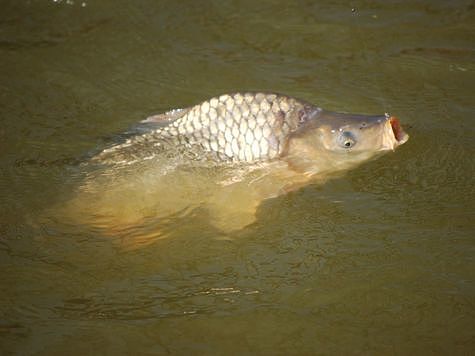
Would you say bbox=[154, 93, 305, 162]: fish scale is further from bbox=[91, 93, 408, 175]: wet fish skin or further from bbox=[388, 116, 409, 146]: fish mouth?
bbox=[388, 116, 409, 146]: fish mouth

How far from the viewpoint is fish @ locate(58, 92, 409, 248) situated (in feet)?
12.2

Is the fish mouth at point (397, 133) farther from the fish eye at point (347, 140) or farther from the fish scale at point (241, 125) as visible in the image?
the fish scale at point (241, 125)

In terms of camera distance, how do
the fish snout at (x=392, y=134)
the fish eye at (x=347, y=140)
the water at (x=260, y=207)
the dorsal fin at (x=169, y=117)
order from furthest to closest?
the dorsal fin at (x=169, y=117)
the fish eye at (x=347, y=140)
the fish snout at (x=392, y=134)
the water at (x=260, y=207)

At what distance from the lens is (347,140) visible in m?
3.76

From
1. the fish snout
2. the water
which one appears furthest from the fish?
the water

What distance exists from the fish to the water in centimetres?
12

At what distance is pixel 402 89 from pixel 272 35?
1.28 metres

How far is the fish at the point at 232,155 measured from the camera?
371 centimetres

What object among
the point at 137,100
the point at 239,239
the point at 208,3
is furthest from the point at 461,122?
the point at 208,3

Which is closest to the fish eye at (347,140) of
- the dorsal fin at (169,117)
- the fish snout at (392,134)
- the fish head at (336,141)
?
the fish head at (336,141)

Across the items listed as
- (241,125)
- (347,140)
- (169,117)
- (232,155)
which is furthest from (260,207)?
(169,117)

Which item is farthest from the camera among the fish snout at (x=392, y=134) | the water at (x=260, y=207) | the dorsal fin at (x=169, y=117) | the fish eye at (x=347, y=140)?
the dorsal fin at (x=169, y=117)

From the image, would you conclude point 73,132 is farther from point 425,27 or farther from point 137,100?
point 425,27

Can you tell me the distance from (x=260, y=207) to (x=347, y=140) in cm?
59
